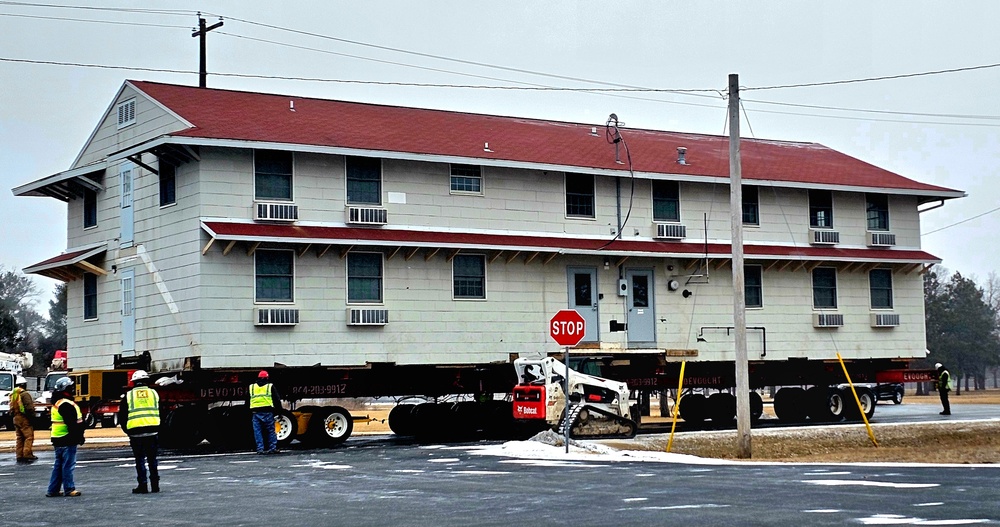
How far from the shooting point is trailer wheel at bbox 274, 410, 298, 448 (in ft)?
95.1

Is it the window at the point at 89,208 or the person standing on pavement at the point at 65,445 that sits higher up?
the window at the point at 89,208

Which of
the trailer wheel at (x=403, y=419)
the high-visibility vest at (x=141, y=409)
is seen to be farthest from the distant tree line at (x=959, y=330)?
the high-visibility vest at (x=141, y=409)

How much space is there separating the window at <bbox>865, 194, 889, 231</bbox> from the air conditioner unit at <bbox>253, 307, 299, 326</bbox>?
18204mm

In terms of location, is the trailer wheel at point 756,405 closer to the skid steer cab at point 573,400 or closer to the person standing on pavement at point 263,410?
the skid steer cab at point 573,400

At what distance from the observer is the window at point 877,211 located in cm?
3862

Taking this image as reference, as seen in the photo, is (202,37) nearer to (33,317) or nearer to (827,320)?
(827,320)

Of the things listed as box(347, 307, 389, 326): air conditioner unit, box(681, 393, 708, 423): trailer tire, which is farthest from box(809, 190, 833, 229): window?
box(347, 307, 389, 326): air conditioner unit

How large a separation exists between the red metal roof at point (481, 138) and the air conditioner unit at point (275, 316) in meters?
3.80

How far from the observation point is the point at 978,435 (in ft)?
108

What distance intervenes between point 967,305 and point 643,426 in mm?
65853

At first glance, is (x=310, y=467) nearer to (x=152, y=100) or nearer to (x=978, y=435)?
(x=152, y=100)

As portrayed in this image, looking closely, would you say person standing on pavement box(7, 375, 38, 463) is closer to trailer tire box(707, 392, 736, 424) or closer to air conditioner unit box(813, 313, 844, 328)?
trailer tire box(707, 392, 736, 424)

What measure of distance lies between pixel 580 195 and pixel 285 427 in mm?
10204

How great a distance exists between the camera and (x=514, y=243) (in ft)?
106
